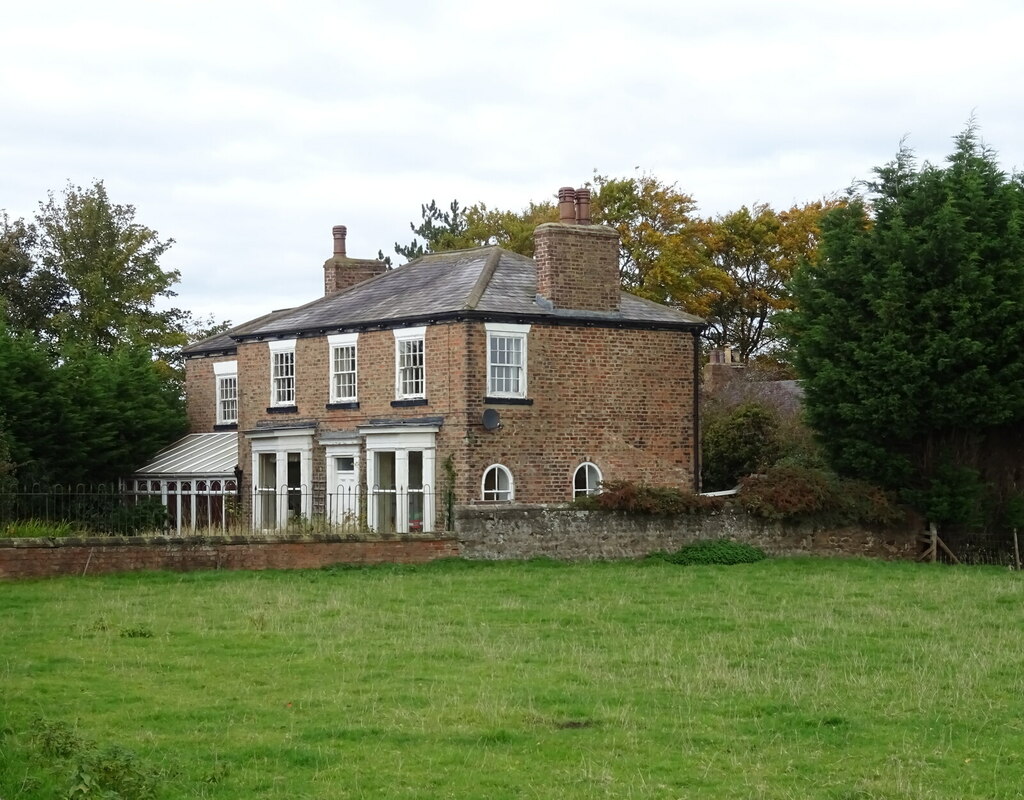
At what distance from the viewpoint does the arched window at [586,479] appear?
1355 inches

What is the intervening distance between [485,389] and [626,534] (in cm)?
500

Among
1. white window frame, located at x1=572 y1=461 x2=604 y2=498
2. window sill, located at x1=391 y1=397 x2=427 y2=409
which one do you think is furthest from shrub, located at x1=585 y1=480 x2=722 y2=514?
window sill, located at x1=391 y1=397 x2=427 y2=409

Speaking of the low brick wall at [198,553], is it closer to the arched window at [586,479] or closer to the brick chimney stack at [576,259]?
the arched window at [586,479]

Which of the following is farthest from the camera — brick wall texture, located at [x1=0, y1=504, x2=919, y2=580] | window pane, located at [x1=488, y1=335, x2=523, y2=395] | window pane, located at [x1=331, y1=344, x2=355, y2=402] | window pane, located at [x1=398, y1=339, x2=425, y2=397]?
window pane, located at [x1=331, y1=344, x2=355, y2=402]

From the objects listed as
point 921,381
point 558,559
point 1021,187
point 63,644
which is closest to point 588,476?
point 558,559

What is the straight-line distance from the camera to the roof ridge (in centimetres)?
3359

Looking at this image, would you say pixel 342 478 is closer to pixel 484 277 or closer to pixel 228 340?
pixel 484 277

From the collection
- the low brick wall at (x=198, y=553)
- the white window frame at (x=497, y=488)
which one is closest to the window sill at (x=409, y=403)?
the white window frame at (x=497, y=488)

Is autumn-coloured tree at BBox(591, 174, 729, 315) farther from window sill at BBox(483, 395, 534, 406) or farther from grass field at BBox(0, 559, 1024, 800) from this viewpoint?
grass field at BBox(0, 559, 1024, 800)

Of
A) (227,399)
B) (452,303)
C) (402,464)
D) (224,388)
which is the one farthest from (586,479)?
(224,388)

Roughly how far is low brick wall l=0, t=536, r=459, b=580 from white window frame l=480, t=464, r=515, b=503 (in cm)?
403

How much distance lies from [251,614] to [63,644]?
3192 millimetres

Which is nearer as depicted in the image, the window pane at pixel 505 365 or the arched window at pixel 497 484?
the arched window at pixel 497 484

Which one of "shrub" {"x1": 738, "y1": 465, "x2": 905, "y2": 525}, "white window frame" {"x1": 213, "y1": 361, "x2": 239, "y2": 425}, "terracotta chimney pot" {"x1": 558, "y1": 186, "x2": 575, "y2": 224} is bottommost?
"shrub" {"x1": 738, "y1": 465, "x2": 905, "y2": 525}
